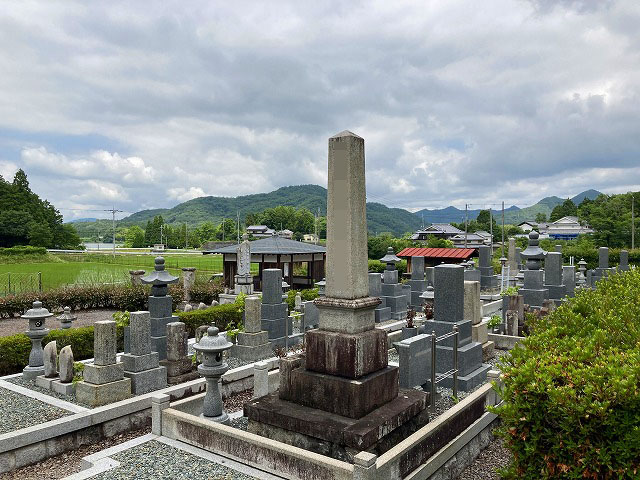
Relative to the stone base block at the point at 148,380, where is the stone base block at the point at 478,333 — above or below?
above

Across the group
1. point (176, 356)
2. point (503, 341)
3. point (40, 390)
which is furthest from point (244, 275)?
point (503, 341)

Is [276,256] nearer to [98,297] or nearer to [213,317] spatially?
[98,297]

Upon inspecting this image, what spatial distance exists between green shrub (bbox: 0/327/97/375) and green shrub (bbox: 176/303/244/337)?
2.71 m

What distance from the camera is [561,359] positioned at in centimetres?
380

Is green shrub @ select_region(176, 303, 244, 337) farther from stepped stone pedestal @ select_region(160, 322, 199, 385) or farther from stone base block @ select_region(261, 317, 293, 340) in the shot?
stepped stone pedestal @ select_region(160, 322, 199, 385)

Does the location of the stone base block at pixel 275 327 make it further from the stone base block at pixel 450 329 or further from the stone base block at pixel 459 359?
the stone base block at pixel 459 359

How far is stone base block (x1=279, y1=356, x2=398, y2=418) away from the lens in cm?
562

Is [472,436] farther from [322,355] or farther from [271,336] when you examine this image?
[271,336]

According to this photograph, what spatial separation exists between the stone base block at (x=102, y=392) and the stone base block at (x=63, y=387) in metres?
0.44

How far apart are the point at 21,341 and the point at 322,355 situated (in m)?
8.03

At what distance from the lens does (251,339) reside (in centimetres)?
1072

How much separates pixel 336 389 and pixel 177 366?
4.67m

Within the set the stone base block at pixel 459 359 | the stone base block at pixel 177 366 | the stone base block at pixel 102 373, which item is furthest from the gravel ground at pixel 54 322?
the stone base block at pixel 459 359

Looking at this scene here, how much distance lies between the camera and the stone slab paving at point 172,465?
5152 millimetres
